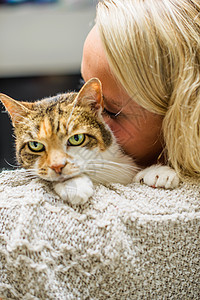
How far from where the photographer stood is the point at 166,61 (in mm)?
846

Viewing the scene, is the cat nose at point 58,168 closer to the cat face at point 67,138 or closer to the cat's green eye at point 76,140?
the cat face at point 67,138

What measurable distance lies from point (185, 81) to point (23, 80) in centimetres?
192

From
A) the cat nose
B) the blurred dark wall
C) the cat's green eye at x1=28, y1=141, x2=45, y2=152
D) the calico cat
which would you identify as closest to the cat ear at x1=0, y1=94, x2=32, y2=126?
the calico cat

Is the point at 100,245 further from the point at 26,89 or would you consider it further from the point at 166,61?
the point at 26,89

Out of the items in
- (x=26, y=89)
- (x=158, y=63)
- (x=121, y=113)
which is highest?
(x=158, y=63)

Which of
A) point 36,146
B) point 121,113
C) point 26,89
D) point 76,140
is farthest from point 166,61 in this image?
point 26,89

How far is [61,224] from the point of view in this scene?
0.70m

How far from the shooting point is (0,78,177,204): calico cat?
856 millimetres

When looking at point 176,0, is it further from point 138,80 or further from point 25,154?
point 25,154

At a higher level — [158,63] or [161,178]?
[158,63]

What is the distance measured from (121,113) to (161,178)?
29 centimetres

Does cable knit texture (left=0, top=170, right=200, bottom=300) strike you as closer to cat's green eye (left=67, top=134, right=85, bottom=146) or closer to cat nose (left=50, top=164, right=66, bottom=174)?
cat nose (left=50, top=164, right=66, bottom=174)

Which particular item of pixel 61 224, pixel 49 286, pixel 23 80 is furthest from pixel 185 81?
pixel 23 80

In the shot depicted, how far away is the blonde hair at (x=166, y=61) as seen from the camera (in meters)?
0.82
